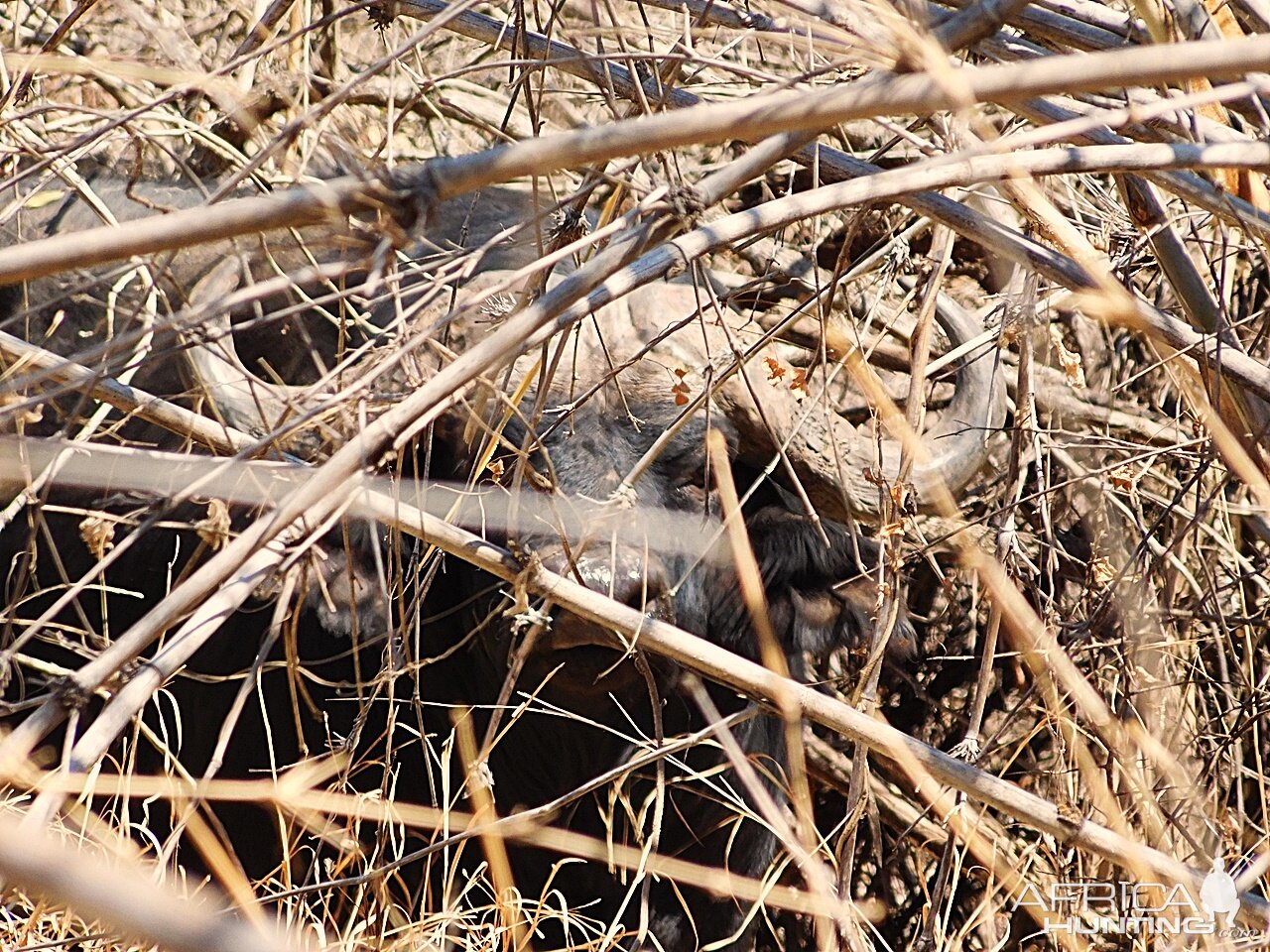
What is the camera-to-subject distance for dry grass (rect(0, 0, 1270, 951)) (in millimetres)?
1190

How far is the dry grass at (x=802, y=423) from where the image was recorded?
119 centimetres

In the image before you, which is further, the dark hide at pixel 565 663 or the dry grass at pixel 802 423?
the dark hide at pixel 565 663

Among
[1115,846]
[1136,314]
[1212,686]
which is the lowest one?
[1212,686]

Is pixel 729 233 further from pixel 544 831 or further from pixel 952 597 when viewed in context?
pixel 952 597

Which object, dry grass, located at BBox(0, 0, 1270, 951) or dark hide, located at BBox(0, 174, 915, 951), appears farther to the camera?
dark hide, located at BBox(0, 174, 915, 951)

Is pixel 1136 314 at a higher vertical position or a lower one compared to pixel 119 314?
higher

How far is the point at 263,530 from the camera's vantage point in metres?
1.18

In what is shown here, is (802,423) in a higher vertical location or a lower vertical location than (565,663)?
higher

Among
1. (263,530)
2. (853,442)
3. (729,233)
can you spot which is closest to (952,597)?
(853,442)

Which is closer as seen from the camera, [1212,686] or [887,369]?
[1212,686]

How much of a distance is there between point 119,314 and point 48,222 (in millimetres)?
500

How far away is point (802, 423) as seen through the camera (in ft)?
8.95

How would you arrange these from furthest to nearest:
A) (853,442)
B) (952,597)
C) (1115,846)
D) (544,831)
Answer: (952,597), (853,442), (544,831), (1115,846)

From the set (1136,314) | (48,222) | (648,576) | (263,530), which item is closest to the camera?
(263,530)
